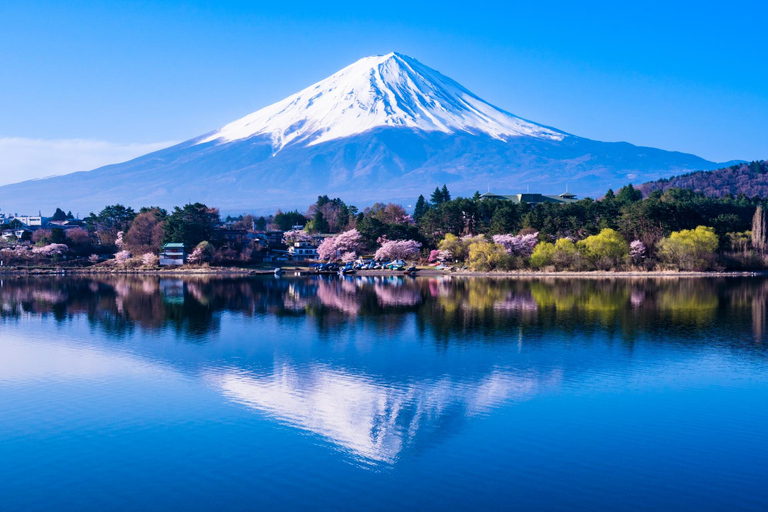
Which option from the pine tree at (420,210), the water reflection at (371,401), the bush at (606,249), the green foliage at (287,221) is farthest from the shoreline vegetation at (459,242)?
the water reflection at (371,401)

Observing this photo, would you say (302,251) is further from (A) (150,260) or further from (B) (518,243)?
(B) (518,243)

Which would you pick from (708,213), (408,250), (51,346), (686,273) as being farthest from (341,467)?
(708,213)

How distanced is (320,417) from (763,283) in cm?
3798

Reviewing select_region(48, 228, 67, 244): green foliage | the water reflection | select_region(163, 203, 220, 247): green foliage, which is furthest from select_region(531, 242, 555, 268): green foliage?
select_region(48, 228, 67, 244): green foliage

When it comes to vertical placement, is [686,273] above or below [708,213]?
below

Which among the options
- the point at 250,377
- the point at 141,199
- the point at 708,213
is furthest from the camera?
the point at 141,199

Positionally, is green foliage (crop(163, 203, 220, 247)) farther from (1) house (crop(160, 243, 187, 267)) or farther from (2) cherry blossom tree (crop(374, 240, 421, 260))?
(2) cherry blossom tree (crop(374, 240, 421, 260))

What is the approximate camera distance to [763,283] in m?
42.3

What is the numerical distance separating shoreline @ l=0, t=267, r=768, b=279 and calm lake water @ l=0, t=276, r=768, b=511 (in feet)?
65.3

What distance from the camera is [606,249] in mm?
51125

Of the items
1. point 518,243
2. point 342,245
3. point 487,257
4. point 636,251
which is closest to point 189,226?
point 342,245

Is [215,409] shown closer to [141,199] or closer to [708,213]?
[708,213]

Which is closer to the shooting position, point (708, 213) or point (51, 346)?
point (51, 346)

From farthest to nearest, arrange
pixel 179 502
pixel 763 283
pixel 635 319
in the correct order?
pixel 763 283 → pixel 635 319 → pixel 179 502
